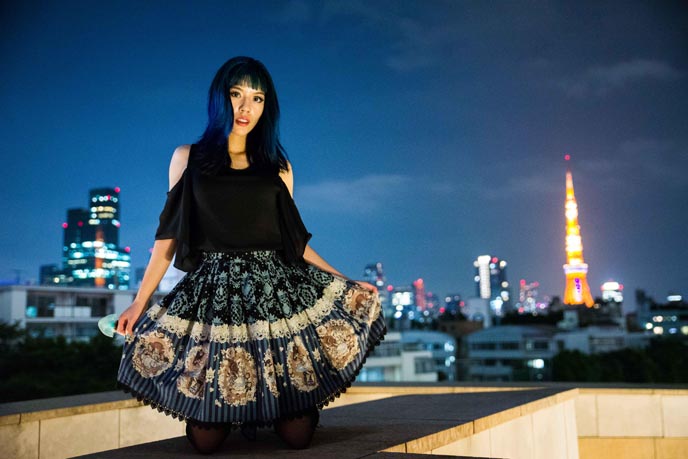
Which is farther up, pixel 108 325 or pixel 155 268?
pixel 155 268

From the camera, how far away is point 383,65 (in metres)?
120

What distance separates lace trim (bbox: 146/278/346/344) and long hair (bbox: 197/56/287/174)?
24.2 inches

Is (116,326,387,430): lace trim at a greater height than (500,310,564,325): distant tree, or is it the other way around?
(116,326,387,430): lace trim

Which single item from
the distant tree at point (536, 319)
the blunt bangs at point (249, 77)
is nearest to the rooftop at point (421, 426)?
the blunt bangs at point (249, 77)

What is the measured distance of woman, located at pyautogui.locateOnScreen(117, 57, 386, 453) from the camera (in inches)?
90.9

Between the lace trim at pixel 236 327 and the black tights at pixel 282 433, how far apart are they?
12.5 inches

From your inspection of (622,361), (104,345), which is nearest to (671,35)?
(622,361)

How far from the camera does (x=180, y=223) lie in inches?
101

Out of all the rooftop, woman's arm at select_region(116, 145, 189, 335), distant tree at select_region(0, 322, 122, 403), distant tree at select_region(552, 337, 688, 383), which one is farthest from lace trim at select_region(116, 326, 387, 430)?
distant tree at select_region(552, 337, 688, 383)

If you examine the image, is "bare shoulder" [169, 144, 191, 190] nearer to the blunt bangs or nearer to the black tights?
the blunt bangs

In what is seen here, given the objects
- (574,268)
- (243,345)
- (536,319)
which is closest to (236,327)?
(243,345)

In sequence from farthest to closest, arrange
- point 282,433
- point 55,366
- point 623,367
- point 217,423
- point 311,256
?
point 623,367 → point 55,366 → point 311,256 → point 282,433 → point 217,423

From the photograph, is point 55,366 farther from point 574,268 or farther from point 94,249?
point 94,249

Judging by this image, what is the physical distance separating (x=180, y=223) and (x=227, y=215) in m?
0.20
